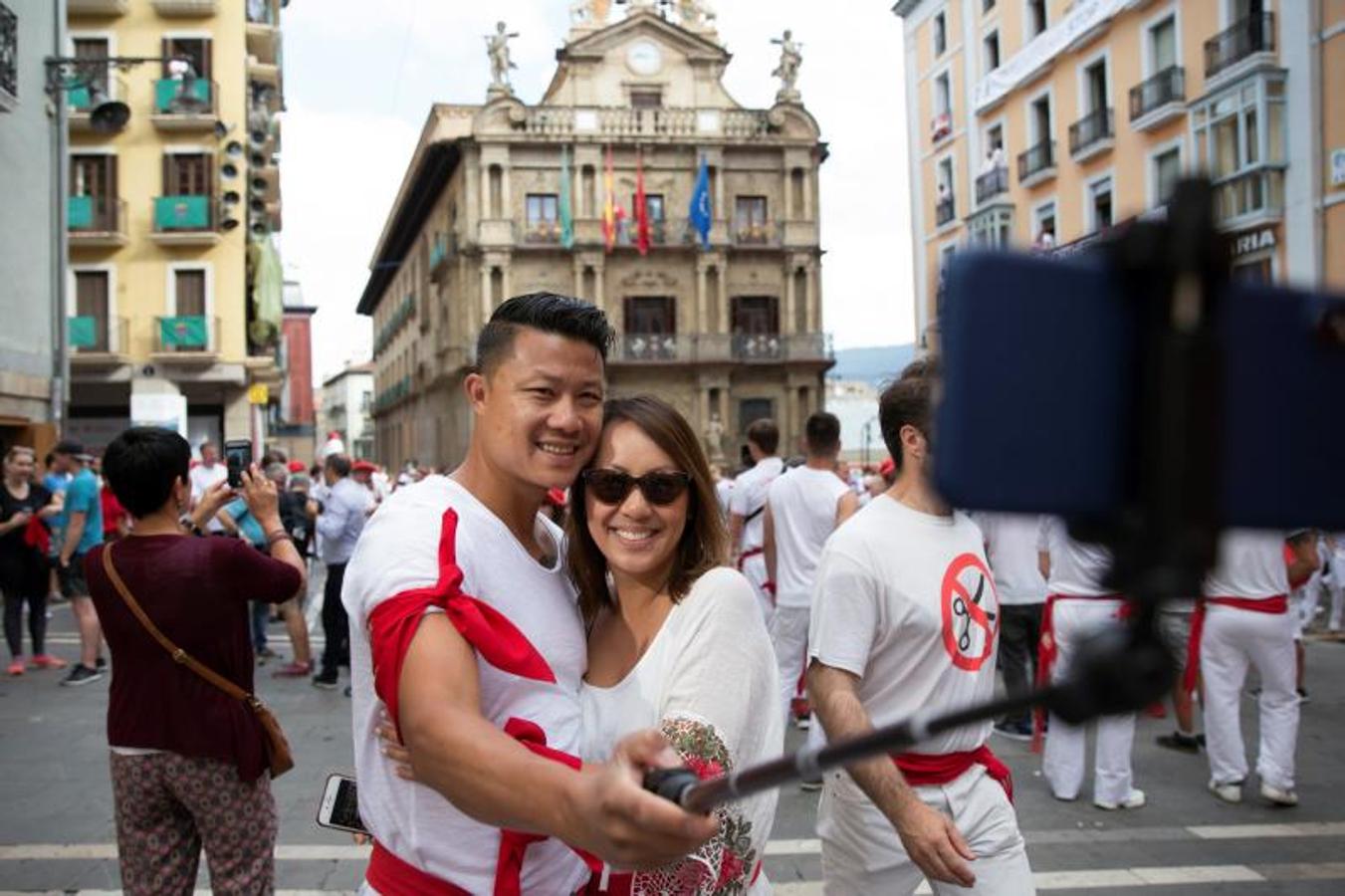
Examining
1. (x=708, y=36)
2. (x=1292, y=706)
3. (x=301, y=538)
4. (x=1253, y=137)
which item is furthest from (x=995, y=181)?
(x=1292, y=706)

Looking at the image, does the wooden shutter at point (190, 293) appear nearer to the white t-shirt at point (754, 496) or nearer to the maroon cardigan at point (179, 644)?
the white t-shirt at point (754, 496)

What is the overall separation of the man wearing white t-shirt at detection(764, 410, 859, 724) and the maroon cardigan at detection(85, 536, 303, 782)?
465cm

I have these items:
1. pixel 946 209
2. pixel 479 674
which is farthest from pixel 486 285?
pixel 479 674

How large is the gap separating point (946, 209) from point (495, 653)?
33684 millimetres

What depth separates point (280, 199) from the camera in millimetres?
41688

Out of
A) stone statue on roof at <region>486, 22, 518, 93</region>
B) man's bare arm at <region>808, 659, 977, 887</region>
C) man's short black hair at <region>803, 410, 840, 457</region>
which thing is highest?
stone statue on roof at <region>486, 22, 518, 93</region>

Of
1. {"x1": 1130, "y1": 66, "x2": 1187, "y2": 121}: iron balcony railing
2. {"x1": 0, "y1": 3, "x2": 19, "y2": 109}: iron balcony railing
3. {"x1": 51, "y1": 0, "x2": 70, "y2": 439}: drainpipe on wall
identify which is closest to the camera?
{"x1": 0, "y1": 3, "x2": 19, "y2": 109}: iron balcony railing

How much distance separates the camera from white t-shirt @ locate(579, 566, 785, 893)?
2250mm

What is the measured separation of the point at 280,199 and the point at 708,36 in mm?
16713

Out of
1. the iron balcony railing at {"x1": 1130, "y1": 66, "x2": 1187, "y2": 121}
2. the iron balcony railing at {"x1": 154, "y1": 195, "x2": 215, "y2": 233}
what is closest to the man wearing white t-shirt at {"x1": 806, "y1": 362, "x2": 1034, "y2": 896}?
the iron balcony railing at {"x1": 1130, "y1": 66, "x2": 1187, "y2": 121}

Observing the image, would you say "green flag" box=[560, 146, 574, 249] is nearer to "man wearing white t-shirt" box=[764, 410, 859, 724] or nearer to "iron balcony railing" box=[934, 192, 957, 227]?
"iron balcony railing" box=[934, 192, 957, 227]

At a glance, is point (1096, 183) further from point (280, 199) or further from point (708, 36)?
point (280, 199)

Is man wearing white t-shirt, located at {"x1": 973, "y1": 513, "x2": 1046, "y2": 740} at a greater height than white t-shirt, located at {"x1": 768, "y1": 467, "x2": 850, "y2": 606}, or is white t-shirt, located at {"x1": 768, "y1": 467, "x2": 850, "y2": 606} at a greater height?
white t-shirt, located at {"x1": 768, "y1": 467, "x2": 850, "y2": 606}

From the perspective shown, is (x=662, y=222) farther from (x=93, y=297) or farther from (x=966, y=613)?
(x=966, y=613)
